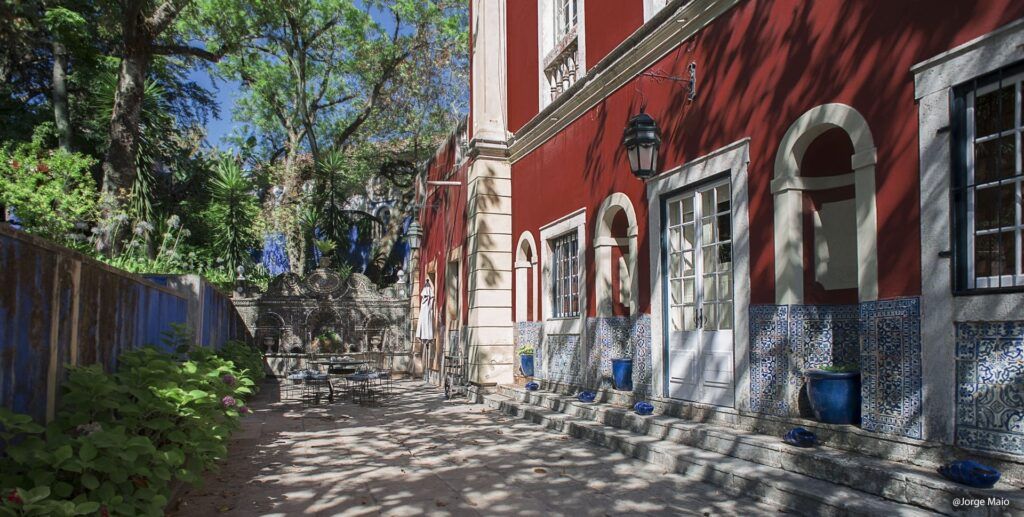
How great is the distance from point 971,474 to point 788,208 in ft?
8.08

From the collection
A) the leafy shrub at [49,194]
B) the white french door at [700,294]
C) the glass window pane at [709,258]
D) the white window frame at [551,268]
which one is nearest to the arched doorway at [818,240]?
the white french door at [700,294]

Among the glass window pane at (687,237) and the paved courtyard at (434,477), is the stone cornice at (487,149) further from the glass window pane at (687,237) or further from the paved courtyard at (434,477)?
the glass window pane at (687,237)

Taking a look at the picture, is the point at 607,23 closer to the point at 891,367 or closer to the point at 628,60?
the point at 628,60

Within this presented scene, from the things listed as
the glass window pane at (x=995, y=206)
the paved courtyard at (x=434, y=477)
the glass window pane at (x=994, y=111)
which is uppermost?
the glass window pane at (x=994, y=111)

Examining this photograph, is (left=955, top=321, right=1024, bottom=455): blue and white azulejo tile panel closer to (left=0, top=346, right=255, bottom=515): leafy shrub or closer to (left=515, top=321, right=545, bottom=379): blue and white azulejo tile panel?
(left=0, top=346, right=255, bottom=515): leafy shrub

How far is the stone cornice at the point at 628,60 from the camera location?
693cm

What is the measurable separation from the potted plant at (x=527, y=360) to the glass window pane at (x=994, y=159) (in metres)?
7.43

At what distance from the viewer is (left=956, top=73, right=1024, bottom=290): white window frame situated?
4.04 m

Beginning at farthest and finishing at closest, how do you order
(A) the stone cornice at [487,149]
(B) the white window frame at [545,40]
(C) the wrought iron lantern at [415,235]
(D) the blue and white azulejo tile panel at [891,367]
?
(C) the wrought iron lantern at [415,235] < (A) the stone cornice at [487,149] < (B) the white window frame at [545,40] < (D) the blue and white azulejo tile panel at [891,367]

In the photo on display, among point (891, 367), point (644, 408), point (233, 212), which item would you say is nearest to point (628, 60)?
point (644, 408)

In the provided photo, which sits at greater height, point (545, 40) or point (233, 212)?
point (545, 40)

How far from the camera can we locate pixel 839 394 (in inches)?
199

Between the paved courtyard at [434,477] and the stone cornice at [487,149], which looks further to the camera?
the stone cornice at [487,149]

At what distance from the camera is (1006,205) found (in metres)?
4.15
